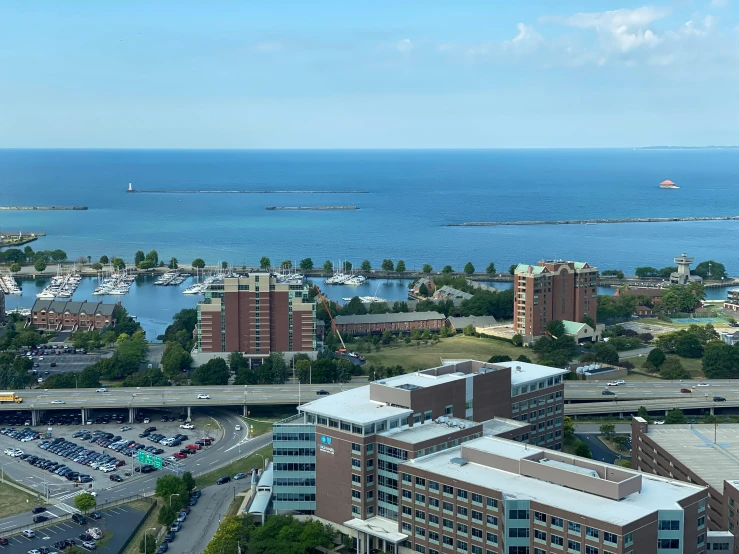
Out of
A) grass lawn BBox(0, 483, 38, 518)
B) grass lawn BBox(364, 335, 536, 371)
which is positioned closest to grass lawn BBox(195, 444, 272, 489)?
grass lawn BBox(0, 483, 38, 518)

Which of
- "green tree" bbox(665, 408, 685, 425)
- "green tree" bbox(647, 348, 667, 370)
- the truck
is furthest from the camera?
"green tree" bbox(647, 348, 667, 370)

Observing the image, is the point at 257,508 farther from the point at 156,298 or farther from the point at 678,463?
the point at 156,298

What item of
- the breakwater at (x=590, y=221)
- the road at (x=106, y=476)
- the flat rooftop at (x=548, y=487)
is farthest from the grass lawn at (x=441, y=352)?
the breakwater at (x=590, y=221)

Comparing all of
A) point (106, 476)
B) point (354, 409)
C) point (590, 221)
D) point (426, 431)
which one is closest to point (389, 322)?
point (106, 476)

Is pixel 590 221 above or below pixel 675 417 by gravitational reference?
above

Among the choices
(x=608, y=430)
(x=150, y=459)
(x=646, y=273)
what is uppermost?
(x=646, y=273)

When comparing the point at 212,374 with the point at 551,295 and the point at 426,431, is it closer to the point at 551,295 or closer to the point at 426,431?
the point at 426,431

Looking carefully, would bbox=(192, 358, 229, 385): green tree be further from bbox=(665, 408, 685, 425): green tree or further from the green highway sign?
bbox=(665, 408, 685, 425): green tree
